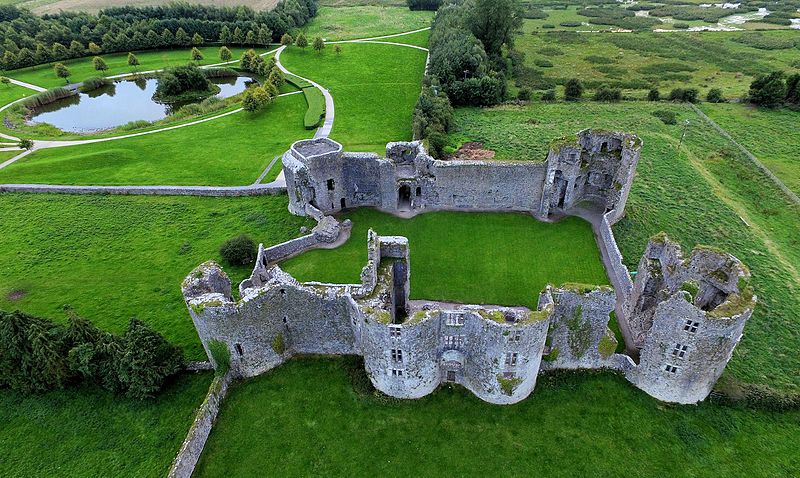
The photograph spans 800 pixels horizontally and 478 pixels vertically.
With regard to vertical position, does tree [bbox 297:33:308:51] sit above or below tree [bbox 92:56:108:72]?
above

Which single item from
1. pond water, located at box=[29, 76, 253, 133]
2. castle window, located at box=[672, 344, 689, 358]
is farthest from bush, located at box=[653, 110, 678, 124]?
pond water, located at box=[29, 76, 253, 133]

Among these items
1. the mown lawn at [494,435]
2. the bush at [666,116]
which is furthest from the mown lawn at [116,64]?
the mown lawn at [494,435]

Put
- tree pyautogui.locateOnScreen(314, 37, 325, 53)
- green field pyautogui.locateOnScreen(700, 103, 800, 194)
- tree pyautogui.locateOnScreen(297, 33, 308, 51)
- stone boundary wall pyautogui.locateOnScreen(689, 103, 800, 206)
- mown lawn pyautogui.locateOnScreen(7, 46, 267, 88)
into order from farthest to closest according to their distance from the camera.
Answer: tree pyautogui.locateOnScreen(297, 33, 308, 51) → tree pyautogui.locateOnScreen(314, 37, 325, 53) → mown lawn pyautogui.locateOnScreen(7, 46, 267, 88) → green field pyautogui.locateOnScreen(700, 103, 800, 194) → stone boundary wall pyautogui.locateOnScreen(689, 103, 800, 206)

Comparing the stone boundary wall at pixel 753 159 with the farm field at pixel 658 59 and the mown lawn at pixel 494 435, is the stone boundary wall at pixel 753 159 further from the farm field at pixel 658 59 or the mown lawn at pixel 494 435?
the mown lawn at pixel 494 435

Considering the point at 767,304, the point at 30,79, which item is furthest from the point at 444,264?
the point at 30,79

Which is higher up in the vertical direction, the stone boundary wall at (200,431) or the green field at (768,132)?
the green field at (768,132)

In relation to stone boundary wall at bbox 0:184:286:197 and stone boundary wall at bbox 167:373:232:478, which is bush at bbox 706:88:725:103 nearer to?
stone boundary wall at bbox 0:184:286:197

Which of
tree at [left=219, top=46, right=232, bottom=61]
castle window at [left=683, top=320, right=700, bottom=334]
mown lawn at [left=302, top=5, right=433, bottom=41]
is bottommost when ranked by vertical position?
castle window at [left=683, top=320, right=700, bottom=334]
